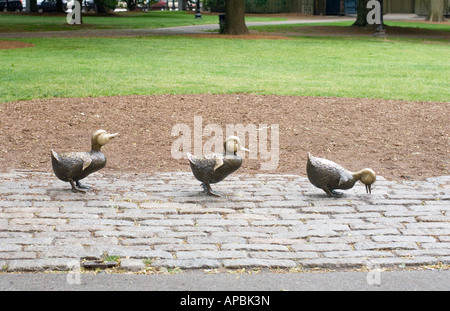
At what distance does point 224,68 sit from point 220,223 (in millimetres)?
12321

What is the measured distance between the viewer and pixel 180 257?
5.23 m

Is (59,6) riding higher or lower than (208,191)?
higher

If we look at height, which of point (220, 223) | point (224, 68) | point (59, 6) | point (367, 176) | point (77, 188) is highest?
point (59, 6)

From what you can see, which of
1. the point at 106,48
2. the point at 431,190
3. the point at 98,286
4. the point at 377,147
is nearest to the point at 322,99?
the point at 377,147

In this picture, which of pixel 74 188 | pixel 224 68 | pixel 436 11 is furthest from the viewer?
pixel 436 11

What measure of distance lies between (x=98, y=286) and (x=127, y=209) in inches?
71.0

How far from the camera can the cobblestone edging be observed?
205 inches

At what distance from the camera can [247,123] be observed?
34.1ft

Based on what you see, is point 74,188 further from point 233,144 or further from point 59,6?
point 59,6

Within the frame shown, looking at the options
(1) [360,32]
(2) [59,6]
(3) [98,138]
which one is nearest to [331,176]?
(3) [98,138]

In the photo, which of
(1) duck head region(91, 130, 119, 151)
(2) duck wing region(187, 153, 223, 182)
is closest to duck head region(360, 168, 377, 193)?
(2) duck wing region(187, 153, 223, 182)

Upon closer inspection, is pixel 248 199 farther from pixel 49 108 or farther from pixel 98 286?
pixel 49 108

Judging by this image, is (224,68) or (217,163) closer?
(217,163)

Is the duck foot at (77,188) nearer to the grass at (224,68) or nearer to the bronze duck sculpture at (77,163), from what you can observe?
the bronze duck sculpture at (77,163)
